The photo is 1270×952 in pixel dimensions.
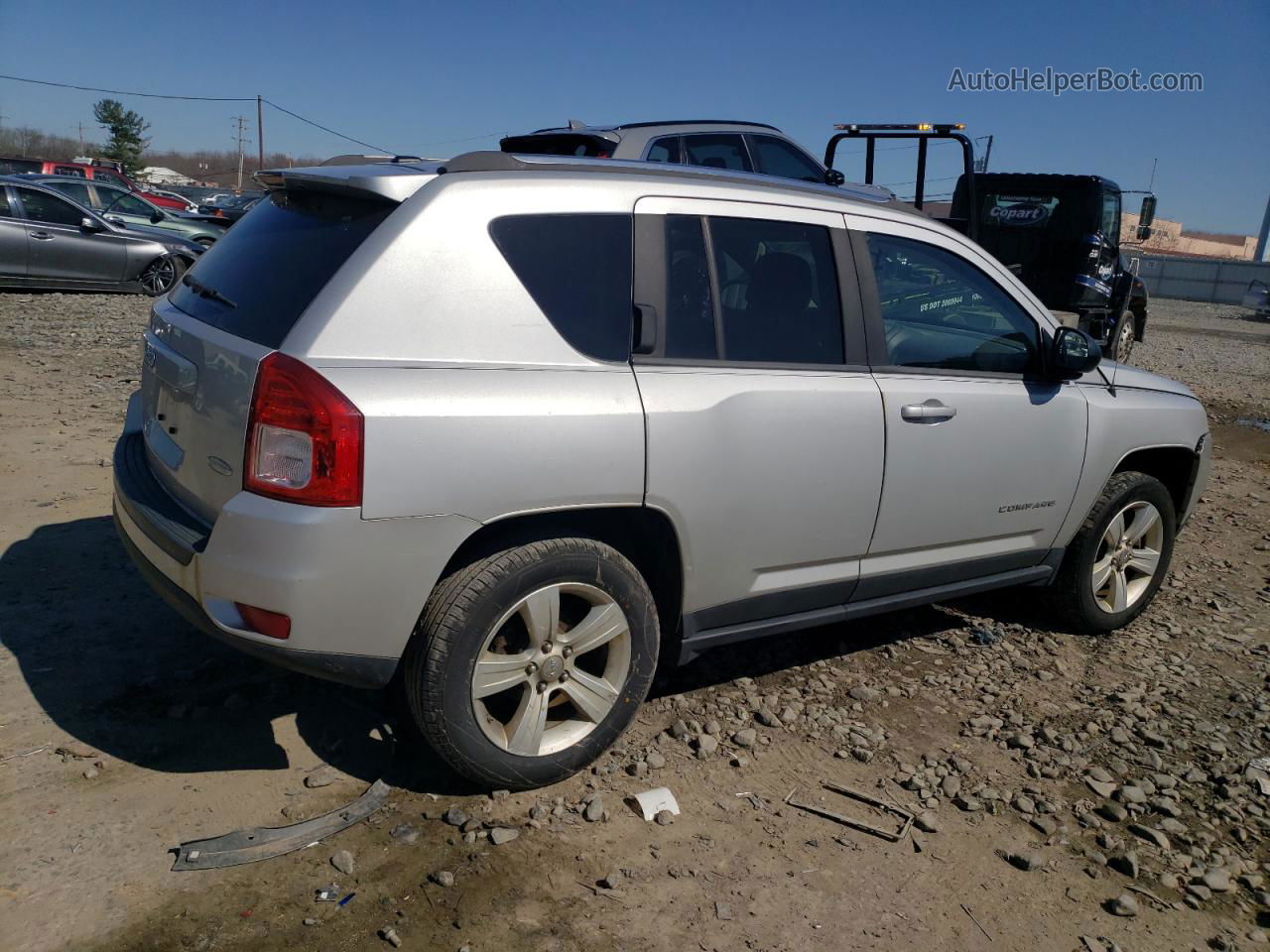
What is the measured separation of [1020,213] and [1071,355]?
9562mm

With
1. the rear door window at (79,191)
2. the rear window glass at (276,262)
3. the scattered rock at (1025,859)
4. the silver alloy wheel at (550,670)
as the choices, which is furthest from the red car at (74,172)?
the scattered rock at (1025,859)

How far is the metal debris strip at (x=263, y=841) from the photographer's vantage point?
270 centimetres

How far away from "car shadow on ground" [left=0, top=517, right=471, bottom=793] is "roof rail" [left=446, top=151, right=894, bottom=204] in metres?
1.86

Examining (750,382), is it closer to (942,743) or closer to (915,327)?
(915,327)

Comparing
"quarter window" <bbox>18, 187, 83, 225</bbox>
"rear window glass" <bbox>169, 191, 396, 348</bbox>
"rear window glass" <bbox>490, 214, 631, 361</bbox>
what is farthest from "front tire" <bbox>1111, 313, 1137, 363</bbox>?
"quarter window" <bbox>18, 187, 83, 225</bbox>

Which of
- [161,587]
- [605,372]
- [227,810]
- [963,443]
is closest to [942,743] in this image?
[963,443]

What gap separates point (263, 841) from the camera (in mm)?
2795

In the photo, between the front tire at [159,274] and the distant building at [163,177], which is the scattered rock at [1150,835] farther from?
the distant building at [163,177]

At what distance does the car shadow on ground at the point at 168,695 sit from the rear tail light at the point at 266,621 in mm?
744

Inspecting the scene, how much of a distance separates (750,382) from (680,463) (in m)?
0.40

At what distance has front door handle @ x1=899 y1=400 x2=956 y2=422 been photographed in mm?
3598

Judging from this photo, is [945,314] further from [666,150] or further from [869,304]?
[666,150]

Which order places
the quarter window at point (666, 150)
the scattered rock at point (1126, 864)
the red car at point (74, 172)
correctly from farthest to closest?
the red car at point (74, 172) → the quarter window at point (666, 150) → the scattered rock at point (1126, 864)

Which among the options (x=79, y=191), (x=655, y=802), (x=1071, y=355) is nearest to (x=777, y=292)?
(x=1071, y=355)
